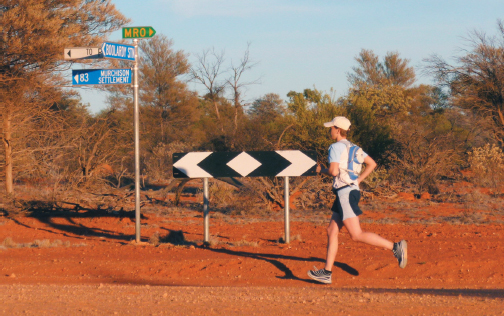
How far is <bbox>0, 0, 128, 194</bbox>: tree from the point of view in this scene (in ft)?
49.5

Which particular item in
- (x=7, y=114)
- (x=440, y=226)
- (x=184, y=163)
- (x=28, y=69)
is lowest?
(x=440, y=226)

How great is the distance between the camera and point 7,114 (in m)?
15.4

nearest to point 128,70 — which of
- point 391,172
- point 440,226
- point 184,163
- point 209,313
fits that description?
point 184,163

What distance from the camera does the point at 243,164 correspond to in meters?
7.75

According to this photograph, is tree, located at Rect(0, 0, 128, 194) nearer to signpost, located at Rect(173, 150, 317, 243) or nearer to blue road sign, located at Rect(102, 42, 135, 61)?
blue road sign, located at Rect(102, 42, 135, 61)

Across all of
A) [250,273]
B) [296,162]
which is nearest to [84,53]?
[296,162]

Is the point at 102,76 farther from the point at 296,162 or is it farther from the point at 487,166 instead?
the point at 487,166

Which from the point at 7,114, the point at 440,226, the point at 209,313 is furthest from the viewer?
the point at 7,114

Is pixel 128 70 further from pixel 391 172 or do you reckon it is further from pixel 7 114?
pixel 391 172

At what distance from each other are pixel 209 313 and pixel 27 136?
13.4 m

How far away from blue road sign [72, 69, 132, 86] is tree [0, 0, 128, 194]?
295 inches

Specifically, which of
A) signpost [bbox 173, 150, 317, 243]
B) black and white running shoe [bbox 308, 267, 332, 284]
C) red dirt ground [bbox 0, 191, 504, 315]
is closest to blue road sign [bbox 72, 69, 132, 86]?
signpost [bbox 173, 150, 317, 243]

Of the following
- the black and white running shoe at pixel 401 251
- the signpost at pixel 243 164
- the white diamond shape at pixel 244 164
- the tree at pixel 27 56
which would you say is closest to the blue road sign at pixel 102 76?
the signpost at pixel 243 164

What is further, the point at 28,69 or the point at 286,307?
the point at 28,69
